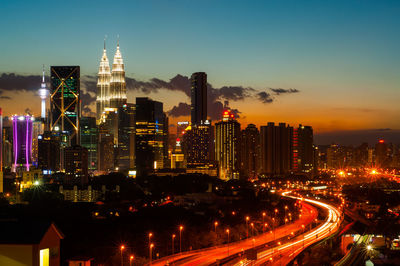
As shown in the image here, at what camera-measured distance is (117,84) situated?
12019 centimetres

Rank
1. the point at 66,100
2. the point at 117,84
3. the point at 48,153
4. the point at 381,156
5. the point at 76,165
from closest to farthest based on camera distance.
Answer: the point at 76,165, the point at 48,153, the point at 66,100, the point at 117,84, the point at 381,156

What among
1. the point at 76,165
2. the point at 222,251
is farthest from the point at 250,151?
the point at 222,251

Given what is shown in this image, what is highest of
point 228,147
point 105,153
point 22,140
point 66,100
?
point 66,100

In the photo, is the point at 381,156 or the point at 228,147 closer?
the point at 228,147

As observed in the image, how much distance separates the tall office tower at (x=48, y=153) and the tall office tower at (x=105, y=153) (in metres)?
14.4

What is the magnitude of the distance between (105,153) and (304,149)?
46.1m

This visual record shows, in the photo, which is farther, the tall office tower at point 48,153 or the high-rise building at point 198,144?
the high-rise building at point 198,144

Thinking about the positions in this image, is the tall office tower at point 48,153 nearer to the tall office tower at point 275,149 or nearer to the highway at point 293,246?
the tall office tower at point 275,149

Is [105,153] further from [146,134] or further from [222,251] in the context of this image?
[222,251]

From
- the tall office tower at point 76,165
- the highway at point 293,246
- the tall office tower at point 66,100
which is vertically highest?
the tall office tower at point 66,100

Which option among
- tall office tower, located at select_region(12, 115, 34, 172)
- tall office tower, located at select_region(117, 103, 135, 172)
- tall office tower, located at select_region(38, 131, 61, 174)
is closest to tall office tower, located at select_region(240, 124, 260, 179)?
tall office tower, located at select_region(117, 103, 135, 172)

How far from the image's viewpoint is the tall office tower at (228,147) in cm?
10100

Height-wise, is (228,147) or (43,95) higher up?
(43,95)

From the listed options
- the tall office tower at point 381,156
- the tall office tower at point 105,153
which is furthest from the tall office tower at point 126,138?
the tall office tower at point 381,156
